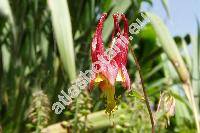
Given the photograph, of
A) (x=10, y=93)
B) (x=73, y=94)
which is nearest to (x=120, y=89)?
(x=10, y=93)

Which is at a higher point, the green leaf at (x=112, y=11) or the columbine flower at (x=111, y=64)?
the green leaf at (x=112, y=11)

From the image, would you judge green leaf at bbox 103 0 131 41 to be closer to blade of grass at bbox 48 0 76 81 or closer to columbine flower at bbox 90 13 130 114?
blade of grass at bbox 48 0 76 81

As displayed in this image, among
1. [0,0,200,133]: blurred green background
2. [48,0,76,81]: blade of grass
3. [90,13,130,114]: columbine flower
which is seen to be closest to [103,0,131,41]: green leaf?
[0,0,200,133]: blurred green background

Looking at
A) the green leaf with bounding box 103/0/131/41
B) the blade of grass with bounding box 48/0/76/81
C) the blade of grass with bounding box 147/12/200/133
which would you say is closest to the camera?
the blade of grass with bounding box 147/12/200/133

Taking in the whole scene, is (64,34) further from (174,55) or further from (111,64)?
(111,64)

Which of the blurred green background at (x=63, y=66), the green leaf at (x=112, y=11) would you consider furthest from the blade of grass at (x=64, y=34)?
the green leaf at (x=112, y=11)

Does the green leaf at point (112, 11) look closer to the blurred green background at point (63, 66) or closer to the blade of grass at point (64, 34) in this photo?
the blurred green background at point (63, 66)
